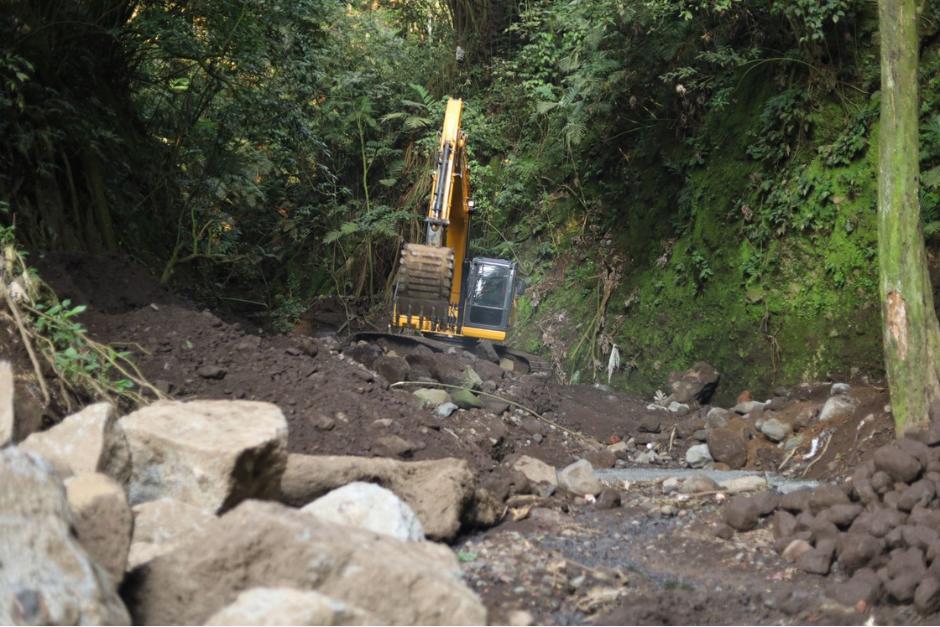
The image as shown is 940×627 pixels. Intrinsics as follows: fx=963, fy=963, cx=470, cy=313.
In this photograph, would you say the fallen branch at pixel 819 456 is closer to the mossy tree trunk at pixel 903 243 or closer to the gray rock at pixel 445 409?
the mossy tree trunk at pixel 903 243

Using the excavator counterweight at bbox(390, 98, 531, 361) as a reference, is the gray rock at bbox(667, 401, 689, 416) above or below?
below

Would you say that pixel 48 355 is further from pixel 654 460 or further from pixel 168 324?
pixel 654 460

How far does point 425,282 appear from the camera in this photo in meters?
11.1

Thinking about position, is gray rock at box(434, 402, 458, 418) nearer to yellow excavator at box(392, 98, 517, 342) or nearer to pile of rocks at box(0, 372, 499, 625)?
yellow excavator at box(392, 98, 517, 342)

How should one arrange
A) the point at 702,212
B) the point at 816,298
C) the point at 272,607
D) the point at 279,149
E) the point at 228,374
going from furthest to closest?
the point at 279,149
the point at 702,212
the point at 816,298
the point at 228,374
the point at 272,607

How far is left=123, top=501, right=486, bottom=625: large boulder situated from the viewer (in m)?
3.40

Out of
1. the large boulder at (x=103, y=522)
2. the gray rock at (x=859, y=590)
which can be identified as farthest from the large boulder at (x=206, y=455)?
the gray rock at (x=859, y=590)

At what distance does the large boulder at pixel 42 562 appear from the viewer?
2896mm

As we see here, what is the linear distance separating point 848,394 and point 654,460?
195 centimetres

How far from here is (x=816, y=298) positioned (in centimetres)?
1069

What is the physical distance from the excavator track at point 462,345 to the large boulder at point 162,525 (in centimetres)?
859

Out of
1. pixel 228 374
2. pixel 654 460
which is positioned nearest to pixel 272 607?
pixel 228 374

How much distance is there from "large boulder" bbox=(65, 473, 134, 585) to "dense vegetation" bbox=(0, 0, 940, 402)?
4.49m

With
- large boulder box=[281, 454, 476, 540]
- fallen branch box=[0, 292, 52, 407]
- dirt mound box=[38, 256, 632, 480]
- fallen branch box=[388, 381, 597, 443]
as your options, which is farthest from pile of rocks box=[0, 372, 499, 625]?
fallen branch box=[388, 381, 597, 443]
